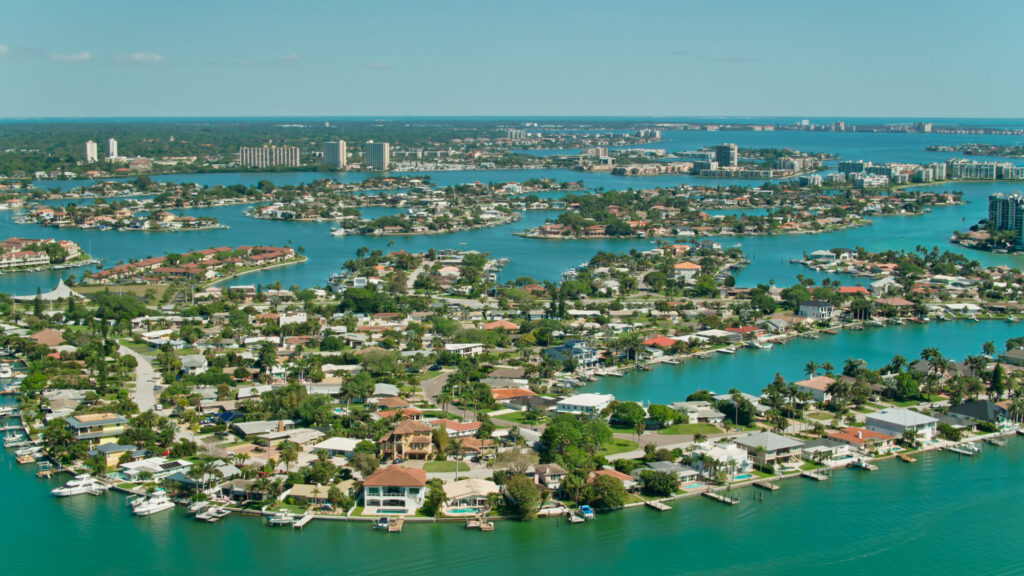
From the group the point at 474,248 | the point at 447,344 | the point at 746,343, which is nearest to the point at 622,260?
the point at 474,248

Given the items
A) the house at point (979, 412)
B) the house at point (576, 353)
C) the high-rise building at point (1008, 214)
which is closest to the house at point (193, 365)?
the house at point (576, 353)

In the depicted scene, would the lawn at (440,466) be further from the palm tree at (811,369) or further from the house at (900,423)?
the palm tree at (811,369)

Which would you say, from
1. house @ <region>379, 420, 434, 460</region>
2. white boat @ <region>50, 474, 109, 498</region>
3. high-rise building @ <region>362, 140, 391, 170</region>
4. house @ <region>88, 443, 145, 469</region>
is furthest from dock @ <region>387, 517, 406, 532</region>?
high-rise building @ <region>362, 140, 391, 170</region>

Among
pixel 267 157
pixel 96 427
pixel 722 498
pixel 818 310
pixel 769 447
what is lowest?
pixel 722 498

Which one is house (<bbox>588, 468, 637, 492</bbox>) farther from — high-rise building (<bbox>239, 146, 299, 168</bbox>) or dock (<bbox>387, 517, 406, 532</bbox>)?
high-rise building (<bbox>239, 146, 299, 168</bbox>)

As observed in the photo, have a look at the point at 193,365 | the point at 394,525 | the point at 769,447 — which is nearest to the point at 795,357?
the point at 769,447

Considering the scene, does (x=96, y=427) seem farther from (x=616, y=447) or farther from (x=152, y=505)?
(x=616, y=447)
